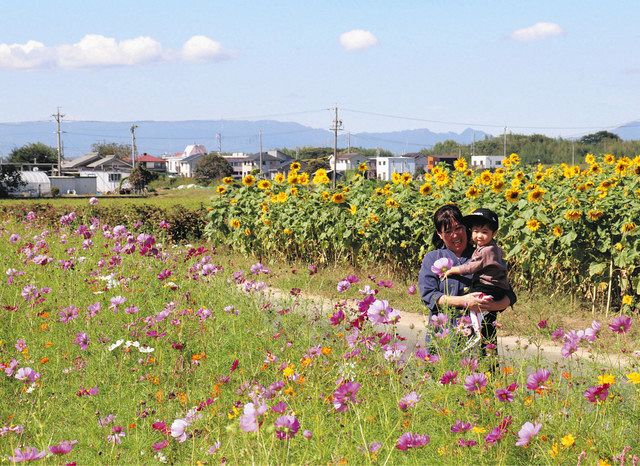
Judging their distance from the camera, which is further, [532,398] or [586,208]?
[586,208]

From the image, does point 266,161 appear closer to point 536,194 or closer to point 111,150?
point 111,150

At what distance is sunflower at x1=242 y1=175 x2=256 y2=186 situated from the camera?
1189cm

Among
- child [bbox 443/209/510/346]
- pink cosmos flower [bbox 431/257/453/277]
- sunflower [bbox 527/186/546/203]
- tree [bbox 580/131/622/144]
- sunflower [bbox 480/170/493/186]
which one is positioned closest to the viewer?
pink cosmos flower [bbox 431/257/453/277]

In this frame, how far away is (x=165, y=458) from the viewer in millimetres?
3643

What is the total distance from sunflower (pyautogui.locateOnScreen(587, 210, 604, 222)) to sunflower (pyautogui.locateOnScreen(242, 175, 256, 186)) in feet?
17.5

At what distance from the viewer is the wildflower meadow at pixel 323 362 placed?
330 centimetres

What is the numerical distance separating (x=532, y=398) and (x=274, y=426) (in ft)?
4.66

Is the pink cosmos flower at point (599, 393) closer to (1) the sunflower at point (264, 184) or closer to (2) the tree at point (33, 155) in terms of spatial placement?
(1) the sunflower at point (264, 184)

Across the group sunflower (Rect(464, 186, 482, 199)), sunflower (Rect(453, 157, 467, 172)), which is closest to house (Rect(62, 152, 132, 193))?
sunflower (Rect(453, 157, 467, 172))

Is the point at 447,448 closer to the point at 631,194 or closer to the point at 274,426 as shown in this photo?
the point at 274,426

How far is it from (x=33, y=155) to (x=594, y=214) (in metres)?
101

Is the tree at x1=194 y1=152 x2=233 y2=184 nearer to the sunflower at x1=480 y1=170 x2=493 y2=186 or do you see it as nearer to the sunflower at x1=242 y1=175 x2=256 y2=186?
the sunflower at x1=242 y1=175 x2=256 y2=186

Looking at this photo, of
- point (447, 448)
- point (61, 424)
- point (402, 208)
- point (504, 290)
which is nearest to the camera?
point (447, 448)

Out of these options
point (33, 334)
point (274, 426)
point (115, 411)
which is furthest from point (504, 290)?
point (33, 334)
